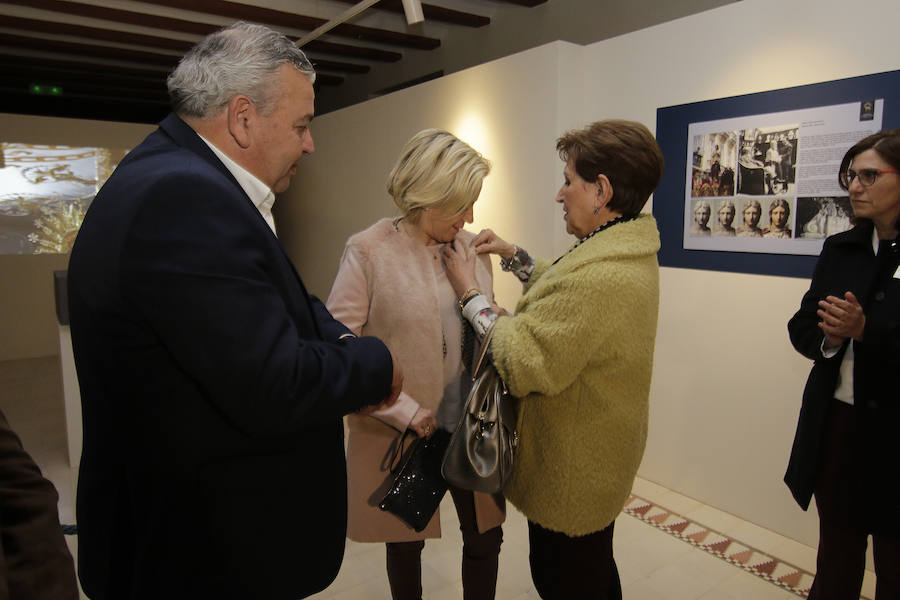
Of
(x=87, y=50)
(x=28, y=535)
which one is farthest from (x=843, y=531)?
(x=87, y=50)

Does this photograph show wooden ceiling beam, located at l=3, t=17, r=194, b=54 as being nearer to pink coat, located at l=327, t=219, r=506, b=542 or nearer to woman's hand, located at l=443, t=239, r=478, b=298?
pink coat, located at l=327, t=219, r=506, b=542

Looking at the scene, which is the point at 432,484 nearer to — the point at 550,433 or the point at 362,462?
the point at 362,462

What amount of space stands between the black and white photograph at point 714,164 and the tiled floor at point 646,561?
1.65m

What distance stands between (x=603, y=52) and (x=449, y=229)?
7.12 feet

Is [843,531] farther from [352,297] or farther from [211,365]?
[211,365]

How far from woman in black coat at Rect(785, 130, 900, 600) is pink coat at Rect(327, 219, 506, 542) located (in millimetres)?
1065

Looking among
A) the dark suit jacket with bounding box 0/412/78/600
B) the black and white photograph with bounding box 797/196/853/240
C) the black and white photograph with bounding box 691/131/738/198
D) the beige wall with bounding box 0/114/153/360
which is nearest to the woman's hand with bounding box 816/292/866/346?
the black and white photograph with bounding box 797/196/853/240

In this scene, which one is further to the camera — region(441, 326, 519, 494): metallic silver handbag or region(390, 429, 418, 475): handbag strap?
region(390, 429, 418, 475): handbag strap

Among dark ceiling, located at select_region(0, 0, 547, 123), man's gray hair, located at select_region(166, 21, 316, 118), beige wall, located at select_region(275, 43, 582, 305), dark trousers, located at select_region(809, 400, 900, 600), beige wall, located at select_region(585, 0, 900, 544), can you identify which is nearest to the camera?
man's gray hair, located at select_region(166, 21, 316, 118)

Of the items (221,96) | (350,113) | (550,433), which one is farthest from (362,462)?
(350,113)

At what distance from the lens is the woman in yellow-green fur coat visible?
1.33 metres

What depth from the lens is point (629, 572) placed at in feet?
8.20

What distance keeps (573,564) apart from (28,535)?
3.92 ft

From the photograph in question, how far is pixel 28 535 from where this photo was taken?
2.35ft
